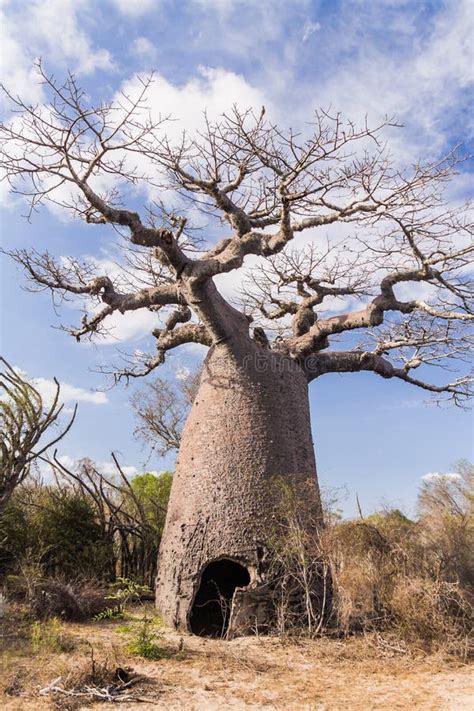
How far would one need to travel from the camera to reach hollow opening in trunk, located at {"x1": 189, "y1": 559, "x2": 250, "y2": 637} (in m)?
5.18

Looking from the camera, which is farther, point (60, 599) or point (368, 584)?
point (60, 599)

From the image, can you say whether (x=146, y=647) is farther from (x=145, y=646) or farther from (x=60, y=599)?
(x=60, y=599)

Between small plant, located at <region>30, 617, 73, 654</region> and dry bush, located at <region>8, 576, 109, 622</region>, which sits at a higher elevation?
dry bush, located at <region>8, 576, 109, 622</region>

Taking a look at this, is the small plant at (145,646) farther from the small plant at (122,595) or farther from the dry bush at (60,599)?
the dry bush at (60,599)

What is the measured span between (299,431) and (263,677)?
2487mm

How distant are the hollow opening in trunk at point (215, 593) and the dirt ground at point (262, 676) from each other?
2.20ft

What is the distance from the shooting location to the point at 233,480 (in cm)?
512

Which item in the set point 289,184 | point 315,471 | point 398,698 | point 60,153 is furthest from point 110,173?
point 398,698

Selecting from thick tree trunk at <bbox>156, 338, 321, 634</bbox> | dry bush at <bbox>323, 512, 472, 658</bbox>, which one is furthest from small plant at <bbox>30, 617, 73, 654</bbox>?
dry bush at <bbox>323, 512, 472, 658</bbox>

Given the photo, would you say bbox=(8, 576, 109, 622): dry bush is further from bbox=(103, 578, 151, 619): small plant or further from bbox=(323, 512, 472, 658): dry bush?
bbox=(323, 512, 472, 658): dry bush

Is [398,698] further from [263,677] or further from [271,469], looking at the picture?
[271,469]

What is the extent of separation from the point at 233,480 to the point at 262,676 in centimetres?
179

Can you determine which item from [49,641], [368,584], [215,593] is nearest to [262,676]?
[368,584]

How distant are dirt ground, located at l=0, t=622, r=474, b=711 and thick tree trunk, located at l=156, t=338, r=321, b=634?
576 millimetres
